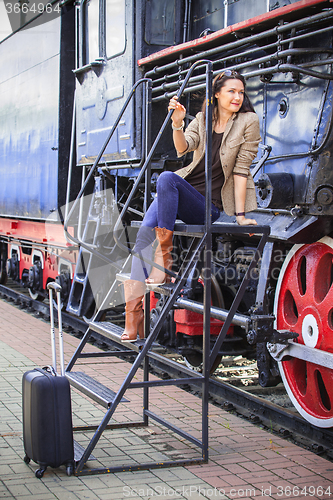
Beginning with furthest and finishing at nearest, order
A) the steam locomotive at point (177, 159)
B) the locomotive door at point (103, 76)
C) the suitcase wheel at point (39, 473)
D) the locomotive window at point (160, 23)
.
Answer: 1. the locomotive door at point (103, 76)
2. the locomotive window at point (160, 23)
3. the steam locomotive at point (177, 159)
4. the suitcase wheel at point (39, 473)

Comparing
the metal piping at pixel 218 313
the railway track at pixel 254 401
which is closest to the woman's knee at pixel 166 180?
the metal piping at pixel 218 313

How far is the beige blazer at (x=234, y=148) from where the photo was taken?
3504 millimetres

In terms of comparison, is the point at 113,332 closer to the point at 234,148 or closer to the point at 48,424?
the point at 48,424

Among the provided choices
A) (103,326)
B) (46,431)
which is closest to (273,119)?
(103,326)

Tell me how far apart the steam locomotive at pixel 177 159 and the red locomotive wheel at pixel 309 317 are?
0.01m

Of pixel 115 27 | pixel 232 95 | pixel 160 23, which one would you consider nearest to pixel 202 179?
pixel 232 95

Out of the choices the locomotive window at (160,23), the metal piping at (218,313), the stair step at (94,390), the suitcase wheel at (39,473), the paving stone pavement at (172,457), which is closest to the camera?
the paving stone pavement at (172,457)

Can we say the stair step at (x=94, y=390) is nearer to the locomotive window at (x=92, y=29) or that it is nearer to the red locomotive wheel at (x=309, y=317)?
the red locomotive wheel at (x=309, y=317)

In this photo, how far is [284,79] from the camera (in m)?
4.24

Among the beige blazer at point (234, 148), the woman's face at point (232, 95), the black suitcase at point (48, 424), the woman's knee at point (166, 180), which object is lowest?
the black suitcase at point (48, 424)

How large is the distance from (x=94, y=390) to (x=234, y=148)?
63.2 inches

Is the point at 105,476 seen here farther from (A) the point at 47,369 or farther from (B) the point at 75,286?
(B) the point at 75,286

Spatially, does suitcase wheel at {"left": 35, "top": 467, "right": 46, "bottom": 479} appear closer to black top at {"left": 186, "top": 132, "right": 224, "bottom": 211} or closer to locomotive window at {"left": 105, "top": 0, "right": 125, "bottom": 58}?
black top at {"left": 186, "top": 132, "right": 224, "bottom": 211}

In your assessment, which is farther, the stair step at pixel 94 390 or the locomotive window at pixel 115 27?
the locomotive window at pixel 115 27
